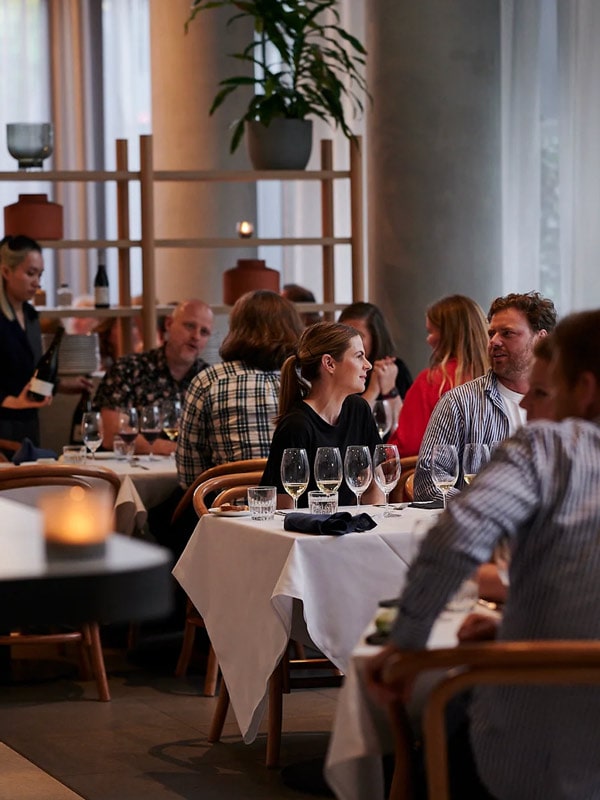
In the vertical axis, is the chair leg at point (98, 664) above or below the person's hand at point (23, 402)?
below

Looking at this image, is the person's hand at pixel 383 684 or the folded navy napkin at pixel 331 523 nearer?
the person's hand at pixel 383 684

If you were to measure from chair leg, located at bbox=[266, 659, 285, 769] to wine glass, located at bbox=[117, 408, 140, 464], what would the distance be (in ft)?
6.30

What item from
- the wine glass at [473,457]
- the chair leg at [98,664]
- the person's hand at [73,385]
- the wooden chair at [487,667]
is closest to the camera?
the wooden chair at [487,667]

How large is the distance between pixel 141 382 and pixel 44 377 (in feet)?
1.44

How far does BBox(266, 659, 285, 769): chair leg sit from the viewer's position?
3865 mm

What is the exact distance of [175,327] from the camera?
609 cm

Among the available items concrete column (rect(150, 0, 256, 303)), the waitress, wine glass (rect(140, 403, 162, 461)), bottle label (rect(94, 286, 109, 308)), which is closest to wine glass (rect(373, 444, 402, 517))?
wine glass (rect(140, 403, 162, 461))

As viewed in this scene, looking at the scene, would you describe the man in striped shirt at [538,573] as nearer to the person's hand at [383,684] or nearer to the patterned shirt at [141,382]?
the person's hand at [383,684]

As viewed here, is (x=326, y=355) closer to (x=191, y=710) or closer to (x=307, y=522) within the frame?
(x=307, y=522)

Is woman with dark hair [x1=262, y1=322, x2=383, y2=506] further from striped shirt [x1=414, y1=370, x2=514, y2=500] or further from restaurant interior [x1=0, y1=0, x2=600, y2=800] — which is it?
restaurant interior [x1=0, y1=0, x2=600, y2=800]

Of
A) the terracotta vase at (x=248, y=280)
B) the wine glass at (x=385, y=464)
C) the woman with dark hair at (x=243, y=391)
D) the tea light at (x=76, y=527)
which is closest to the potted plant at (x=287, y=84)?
the terracotta vase at (x=248, y=280)

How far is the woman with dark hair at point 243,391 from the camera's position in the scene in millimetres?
5105

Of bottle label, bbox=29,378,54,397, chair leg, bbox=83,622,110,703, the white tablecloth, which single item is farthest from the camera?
bottle label, bbox=29,378,54,397

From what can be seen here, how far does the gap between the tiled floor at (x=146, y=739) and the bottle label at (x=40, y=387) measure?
149cm
